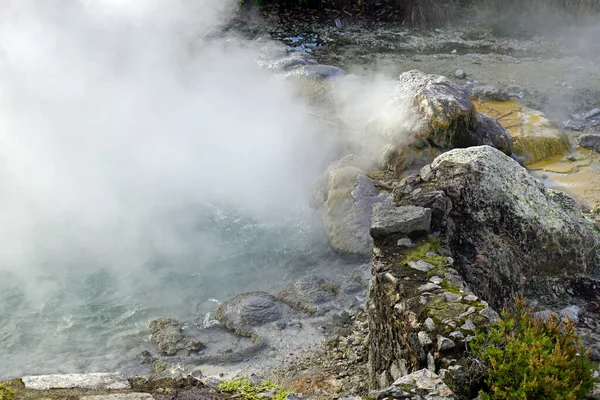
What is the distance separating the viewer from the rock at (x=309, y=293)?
586 cm

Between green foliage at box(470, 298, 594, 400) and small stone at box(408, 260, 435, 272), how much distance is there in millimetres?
937

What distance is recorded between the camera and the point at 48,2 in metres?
9.77

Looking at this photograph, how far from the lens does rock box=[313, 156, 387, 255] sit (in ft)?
22.5

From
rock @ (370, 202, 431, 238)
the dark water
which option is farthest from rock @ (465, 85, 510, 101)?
rock @ (370, 202, 431, 238)

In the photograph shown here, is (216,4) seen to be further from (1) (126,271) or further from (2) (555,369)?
(2) (555,369)

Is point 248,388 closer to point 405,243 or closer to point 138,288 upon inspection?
point 405,243

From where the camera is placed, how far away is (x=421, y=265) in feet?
14.3

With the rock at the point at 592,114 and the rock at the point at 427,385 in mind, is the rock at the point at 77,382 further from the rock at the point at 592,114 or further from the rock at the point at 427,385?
the rock at the point at 592,114

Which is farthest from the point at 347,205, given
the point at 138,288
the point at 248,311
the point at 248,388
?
the point at 248,388

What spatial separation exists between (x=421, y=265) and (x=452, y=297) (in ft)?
1.55

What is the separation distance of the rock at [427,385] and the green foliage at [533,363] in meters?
0.19

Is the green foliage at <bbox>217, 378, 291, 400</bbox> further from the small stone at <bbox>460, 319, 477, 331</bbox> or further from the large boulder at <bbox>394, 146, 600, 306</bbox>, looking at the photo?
the large boulder at <bbox>394, 146, 600, 306</bbox>

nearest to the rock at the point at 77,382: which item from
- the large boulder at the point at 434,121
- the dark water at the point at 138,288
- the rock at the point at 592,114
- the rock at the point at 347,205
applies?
the dark water at the point at 138,288

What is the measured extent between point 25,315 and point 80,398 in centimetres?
286
